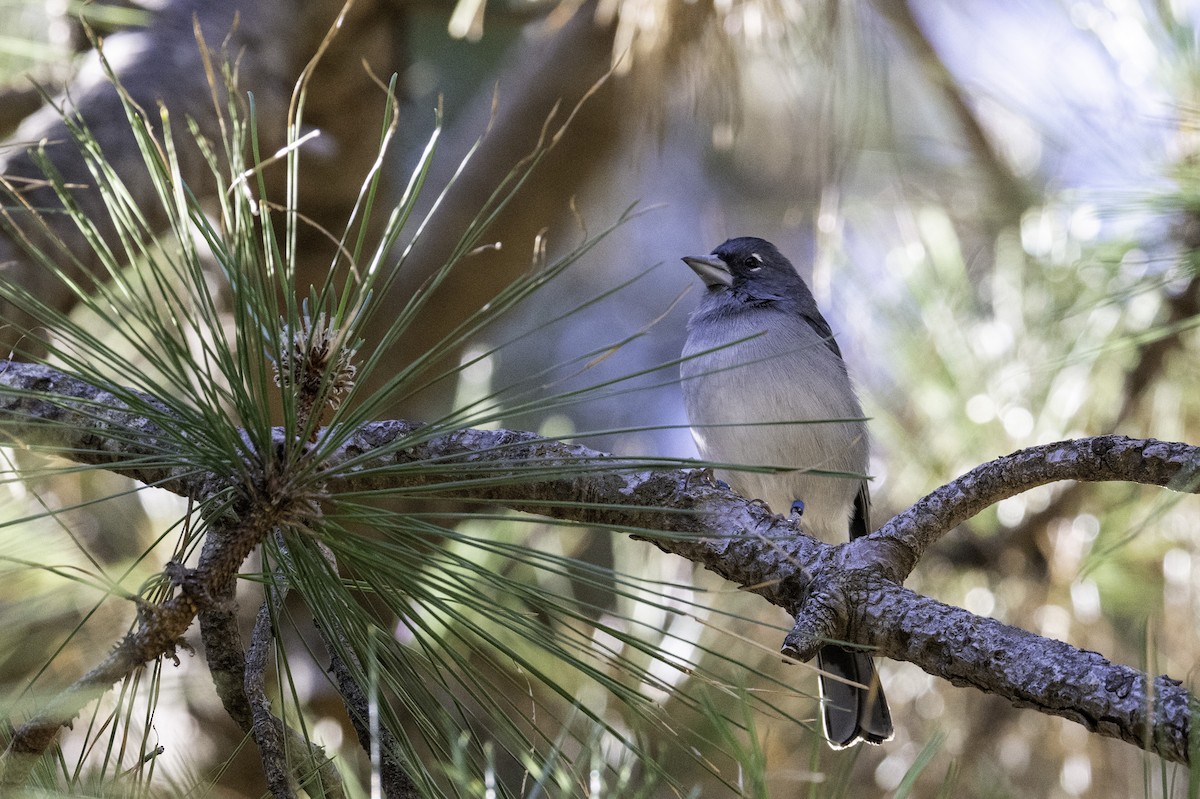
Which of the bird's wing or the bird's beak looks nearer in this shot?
the bird's wing

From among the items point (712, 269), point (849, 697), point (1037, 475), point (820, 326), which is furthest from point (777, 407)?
point (1037, 475)

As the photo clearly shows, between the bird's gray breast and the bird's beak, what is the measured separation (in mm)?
184

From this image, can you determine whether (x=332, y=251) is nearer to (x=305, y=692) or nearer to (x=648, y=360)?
(x=305, y=692)

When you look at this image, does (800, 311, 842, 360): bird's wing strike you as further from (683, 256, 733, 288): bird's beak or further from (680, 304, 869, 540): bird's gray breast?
(683, 256, 733, 288): bird's beak

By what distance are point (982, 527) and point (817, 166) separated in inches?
68.9

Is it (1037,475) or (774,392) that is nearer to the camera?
(1037,475)

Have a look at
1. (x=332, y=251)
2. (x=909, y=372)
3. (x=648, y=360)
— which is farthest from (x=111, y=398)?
(x=648, y=360)

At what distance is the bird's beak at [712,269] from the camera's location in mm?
4422

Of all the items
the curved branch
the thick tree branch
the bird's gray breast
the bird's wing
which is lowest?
the thick tree branch

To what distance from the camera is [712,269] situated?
4457mm

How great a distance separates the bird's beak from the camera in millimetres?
4422

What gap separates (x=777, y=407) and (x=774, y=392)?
0.19ft

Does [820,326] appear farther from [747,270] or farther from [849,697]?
[849,697]

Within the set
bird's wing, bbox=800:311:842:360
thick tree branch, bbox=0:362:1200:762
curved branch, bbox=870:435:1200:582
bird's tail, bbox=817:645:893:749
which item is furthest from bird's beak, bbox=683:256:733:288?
curved branch, bbox=870:435:1200:582
